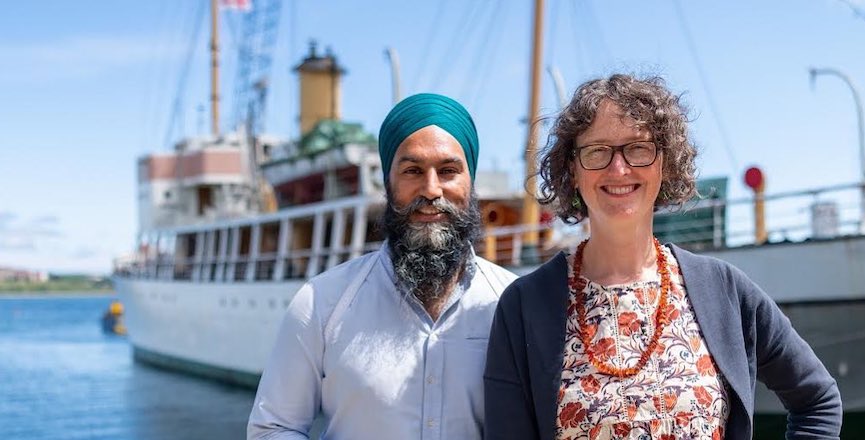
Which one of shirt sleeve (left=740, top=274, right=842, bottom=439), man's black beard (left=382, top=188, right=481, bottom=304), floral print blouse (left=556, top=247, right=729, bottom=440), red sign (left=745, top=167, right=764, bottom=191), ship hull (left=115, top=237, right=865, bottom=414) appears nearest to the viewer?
floral print blouse (left=556, top=247, right=729, bottom=440)

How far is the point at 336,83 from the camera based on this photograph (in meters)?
28.9

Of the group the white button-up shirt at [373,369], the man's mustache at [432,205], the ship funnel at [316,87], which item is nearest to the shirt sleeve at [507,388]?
the white button-up shirt at [373,369]

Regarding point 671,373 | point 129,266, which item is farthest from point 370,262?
point 129,266

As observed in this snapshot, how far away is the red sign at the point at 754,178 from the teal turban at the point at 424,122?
10170mm

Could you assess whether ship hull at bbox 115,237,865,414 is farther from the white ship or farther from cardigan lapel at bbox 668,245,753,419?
cardigan lapel at bbox 668,245,753,419

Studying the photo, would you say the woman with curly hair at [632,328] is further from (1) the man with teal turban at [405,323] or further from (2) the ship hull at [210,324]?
(2) the ship hull at [210,324]

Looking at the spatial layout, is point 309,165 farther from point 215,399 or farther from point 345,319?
point 345,319

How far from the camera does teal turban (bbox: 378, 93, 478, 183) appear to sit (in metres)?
2.61

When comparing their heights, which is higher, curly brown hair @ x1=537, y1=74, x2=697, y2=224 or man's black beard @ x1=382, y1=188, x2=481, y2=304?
curly brown hair @ x1=537, y1=74, x2=697, y2=224

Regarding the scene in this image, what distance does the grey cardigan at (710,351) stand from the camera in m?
2.34

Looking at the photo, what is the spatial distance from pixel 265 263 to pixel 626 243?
21.2 meters

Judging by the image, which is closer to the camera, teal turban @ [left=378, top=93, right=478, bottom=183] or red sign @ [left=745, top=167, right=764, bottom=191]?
teal turban @ [left=378, top=93, right=478, bottom=183]

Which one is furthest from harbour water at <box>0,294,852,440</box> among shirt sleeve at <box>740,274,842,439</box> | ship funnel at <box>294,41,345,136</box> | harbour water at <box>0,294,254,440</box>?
shirt sleeve at <box>740,274,842,439</box>

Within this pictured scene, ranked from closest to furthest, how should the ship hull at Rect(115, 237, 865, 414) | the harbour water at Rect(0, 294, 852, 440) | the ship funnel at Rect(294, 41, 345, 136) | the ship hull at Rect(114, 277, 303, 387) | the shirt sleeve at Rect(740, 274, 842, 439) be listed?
1. the shirt sleeve at Rect(740, 274, 842, 439)
2. the ship hull at Rect(115, 237, 865, 414)
3. the harbour water at Rect(0, 294, 852, 440)
4. the ship hull at Rect(114, 277, 303, 387)
5. the ship funnel at Rect(294, 41, 345, 136)
